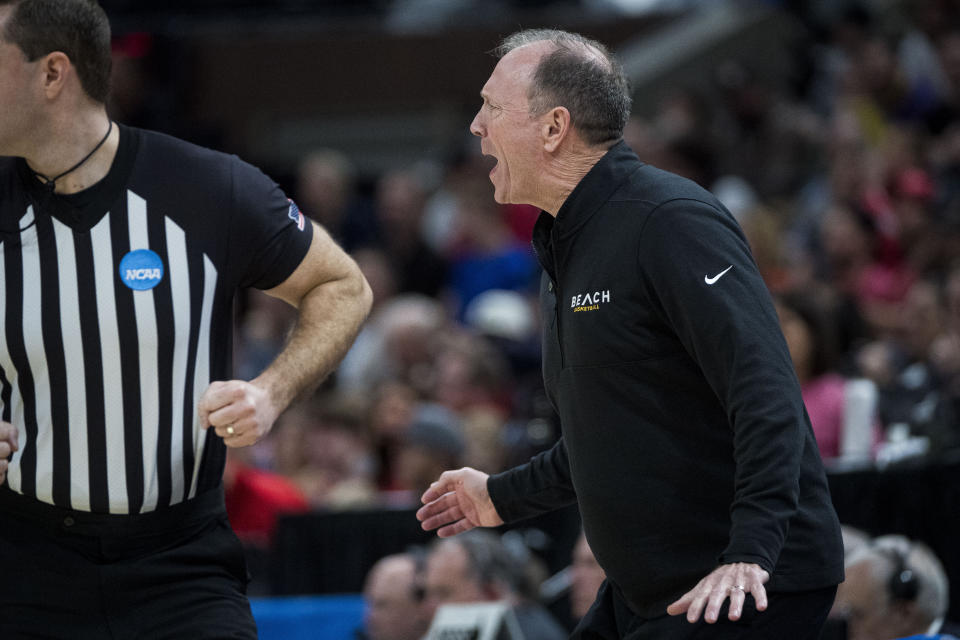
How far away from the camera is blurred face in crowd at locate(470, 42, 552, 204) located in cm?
278

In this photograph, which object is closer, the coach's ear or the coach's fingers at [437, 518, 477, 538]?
the coach's ear

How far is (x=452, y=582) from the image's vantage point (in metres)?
5.40

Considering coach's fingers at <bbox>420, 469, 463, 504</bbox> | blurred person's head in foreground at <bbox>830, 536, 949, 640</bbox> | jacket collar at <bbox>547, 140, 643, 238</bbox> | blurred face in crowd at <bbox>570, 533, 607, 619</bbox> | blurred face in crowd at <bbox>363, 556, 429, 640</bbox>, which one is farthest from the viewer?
blurred face in crowd at <bbox>363, 556, 429, 640</bbox>

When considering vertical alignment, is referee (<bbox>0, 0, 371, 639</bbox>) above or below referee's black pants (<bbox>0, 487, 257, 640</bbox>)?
above

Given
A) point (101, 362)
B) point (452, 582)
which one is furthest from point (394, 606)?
point (101, 362)

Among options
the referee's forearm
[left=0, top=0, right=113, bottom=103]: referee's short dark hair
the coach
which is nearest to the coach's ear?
the coach

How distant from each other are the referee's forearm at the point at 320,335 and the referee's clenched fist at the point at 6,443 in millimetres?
522

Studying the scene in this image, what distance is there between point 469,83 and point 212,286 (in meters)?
10.2

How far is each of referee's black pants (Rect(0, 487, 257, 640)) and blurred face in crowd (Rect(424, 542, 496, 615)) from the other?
8.20ft

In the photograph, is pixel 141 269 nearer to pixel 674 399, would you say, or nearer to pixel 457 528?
pixel 457 528

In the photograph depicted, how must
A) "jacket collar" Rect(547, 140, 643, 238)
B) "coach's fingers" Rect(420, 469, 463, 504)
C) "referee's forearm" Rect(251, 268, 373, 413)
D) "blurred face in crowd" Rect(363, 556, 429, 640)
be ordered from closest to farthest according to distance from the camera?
1. "jacket collar" Rect(547, 140, 643, 238)
2. "referee's forearm" Rect(251, 268, 373, 413)
3. "coach's fingers" Rect(420, 469, 463, 504)
4. "blurred face in crowd" Rect(363, 556, 429, 640)

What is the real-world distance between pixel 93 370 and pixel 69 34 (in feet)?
2.37

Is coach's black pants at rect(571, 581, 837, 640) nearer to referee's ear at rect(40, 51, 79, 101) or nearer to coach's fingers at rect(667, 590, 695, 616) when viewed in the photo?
coach's fingers at rect(667, 590, 695, 616)

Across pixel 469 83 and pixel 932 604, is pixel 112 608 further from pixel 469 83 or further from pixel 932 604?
pixel 469 83
